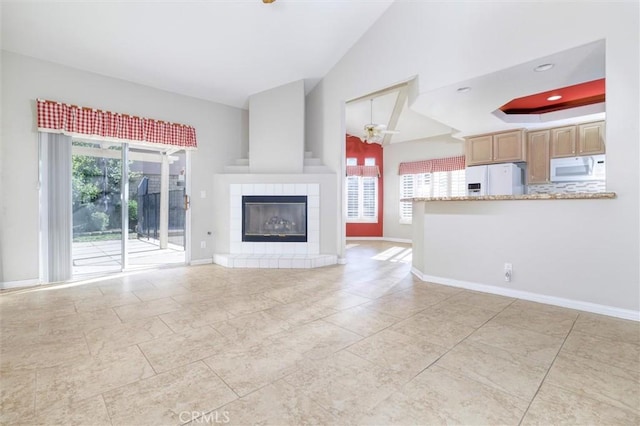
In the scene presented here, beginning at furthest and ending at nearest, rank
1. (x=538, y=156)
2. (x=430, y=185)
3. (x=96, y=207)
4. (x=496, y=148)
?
(x=430, y=185) → (x=496, y=148) → (x=538, y=156) → (x=96, y=207)

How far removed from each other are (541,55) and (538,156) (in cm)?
323

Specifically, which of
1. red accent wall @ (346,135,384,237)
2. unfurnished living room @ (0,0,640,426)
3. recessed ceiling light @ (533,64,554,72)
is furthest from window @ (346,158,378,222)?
recessed ceiling light @ (533,64,554,72)

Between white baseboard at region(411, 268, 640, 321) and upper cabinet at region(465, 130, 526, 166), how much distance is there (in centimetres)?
334

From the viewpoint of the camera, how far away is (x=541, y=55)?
2.69 meters

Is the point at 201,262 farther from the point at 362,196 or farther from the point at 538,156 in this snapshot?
the point at 538,156

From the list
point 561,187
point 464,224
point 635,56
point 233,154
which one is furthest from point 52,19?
point 561,187

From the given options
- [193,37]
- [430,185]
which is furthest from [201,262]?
[430,185]

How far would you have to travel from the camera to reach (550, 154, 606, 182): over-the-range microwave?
4.70 meters

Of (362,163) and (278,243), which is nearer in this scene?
(278,243)

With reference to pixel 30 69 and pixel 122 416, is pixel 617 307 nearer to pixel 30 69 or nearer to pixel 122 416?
pixel 122 416

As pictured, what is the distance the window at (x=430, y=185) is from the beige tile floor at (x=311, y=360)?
4.52 metres

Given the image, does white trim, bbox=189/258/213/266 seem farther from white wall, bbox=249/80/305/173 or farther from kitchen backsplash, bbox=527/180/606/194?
kitchen backsplash, bbox=527/180/606/194

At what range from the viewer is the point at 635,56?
234 cm

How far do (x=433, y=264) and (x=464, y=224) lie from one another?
2.07 ft
